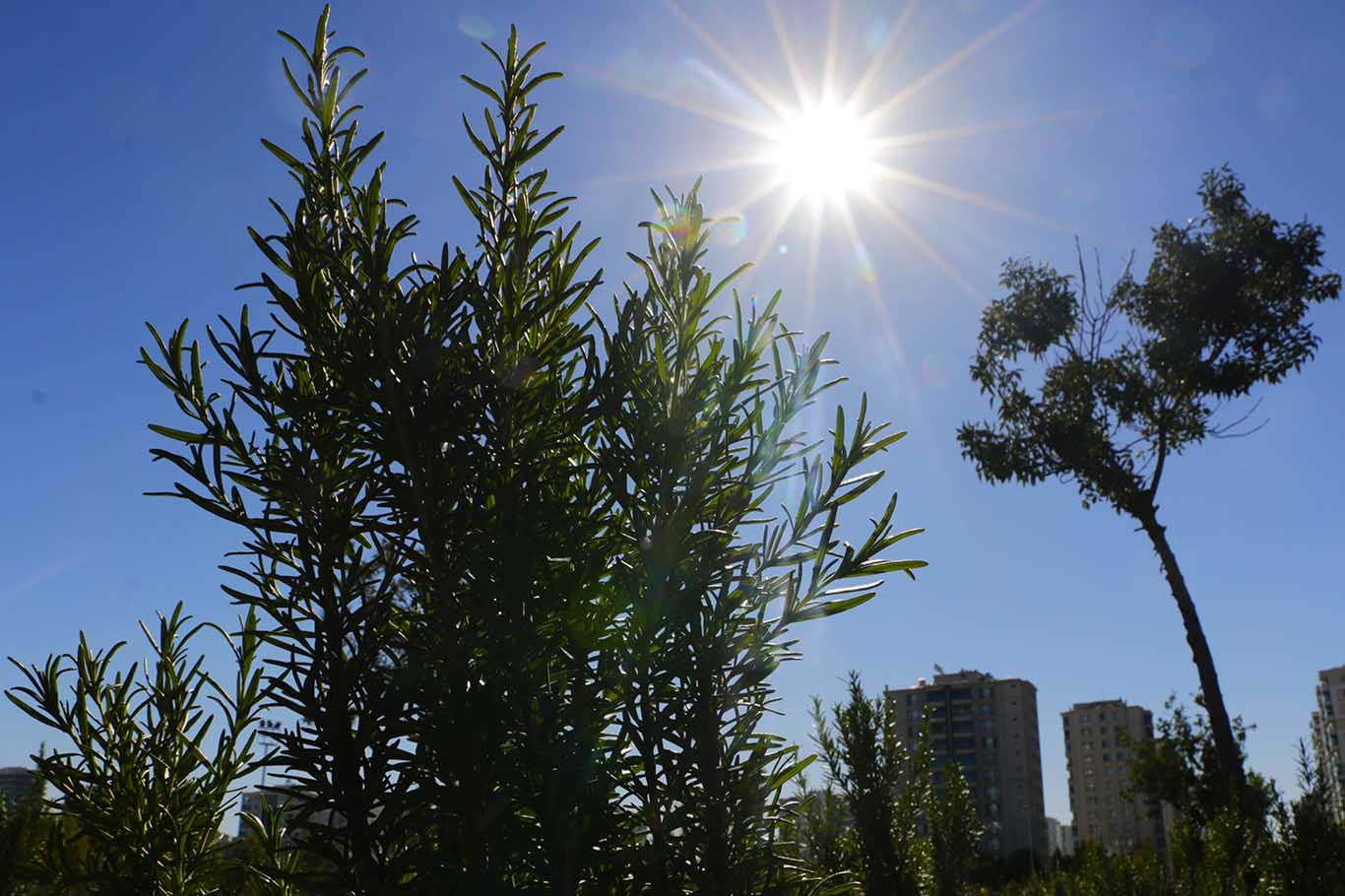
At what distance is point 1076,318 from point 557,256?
20499 mm

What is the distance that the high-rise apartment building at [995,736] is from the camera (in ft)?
331

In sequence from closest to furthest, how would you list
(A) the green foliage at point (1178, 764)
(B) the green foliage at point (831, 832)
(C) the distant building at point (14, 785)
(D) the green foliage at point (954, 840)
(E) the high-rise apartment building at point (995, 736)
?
1. (B) the green foliage at point (831, 832)
2. (C) the distant building at point (14, 785)
3. (D) the green foliage at point (954, 840)
4. (A) the green foliage at point (1178, 764)
5. (E) the high-rise apartment building at point (995, 736)

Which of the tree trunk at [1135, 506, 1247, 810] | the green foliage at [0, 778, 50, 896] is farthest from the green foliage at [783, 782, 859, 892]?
the tree trunk at [1135, 506, 1247, 810]

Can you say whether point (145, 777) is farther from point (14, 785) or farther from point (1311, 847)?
point (1311, 847)

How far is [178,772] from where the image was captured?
2123mm

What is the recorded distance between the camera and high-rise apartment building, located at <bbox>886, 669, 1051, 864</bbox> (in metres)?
101

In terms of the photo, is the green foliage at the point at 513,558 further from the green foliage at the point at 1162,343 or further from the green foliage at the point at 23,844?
the green foliage at the point at 1162,343

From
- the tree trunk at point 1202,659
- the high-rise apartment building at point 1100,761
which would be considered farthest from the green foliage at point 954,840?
the high-rise apartment building at point 1100,761

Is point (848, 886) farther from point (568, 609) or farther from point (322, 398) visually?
point (322, 398)

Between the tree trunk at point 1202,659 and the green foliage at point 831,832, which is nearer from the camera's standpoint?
the green foliage at point 831,832

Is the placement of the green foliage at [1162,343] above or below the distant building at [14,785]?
above

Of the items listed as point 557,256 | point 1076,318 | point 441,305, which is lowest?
point 441,305

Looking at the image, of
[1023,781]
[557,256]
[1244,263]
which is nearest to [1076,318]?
[1244,263]

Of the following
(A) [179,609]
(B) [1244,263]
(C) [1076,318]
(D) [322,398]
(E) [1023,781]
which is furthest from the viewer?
(E) [1023,781]
